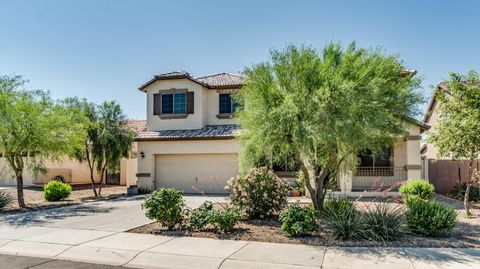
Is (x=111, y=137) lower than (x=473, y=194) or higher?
higher

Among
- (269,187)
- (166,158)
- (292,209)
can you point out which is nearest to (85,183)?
(166,158)

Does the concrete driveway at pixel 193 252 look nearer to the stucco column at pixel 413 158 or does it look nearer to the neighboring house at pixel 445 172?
the stucco column at pixel 413 158

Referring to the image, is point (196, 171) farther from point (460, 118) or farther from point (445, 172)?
point (445, 172)

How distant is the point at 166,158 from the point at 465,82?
638 inches

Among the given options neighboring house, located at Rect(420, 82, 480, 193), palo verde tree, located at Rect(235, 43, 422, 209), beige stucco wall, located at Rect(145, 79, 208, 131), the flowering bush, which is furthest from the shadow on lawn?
neighboring house, located at Rect(420, 82, 480, 193)

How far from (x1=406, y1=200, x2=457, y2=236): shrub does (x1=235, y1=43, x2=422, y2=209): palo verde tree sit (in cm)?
240

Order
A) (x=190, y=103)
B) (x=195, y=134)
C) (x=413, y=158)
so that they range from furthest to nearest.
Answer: (x=190, y=103), (x=195, y=134), (x=413, y=158)

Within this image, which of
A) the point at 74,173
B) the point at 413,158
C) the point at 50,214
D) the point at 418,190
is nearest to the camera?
the point at 50,214

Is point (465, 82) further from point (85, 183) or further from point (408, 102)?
point (85, 183)

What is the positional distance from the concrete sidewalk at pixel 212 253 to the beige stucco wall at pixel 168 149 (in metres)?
11.8

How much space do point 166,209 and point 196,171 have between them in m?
11.5

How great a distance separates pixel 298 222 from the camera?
9.70 meters

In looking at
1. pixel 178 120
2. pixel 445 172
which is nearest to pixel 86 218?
pixel 178 120

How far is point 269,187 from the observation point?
12.2 metres
